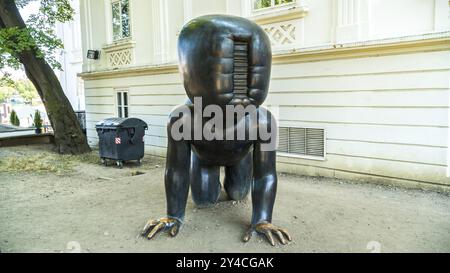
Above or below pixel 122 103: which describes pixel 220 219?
below

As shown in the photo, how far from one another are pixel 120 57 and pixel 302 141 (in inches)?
256

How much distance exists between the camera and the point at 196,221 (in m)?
3.51

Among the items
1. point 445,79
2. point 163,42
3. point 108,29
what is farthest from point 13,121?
point 445,79

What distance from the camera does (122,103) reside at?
34.7ft

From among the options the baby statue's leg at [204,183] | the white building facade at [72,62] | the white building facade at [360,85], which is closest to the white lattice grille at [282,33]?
the white building facade at [360,85]

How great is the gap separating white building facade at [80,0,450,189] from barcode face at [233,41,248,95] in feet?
12.2

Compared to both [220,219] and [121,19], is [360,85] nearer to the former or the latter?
[220,219]

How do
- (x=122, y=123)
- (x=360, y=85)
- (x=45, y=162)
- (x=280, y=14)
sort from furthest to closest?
(x=45, y=162)
(x=122, y=123)
(x=280, y=14)
(x=360, y=85)

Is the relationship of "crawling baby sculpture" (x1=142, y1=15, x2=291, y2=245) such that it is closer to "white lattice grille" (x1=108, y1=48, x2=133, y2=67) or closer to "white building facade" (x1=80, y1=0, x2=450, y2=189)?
"white building facade" (x1=80, y1=0, x2=450, y2=189)

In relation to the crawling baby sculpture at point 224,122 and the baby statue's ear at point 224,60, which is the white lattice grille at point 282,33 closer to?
the crawling baby sculpture at point 224,122

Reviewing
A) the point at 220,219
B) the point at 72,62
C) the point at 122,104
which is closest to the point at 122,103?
the point at 122,104

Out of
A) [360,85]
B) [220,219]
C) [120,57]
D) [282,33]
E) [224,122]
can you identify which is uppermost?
[120,57]
